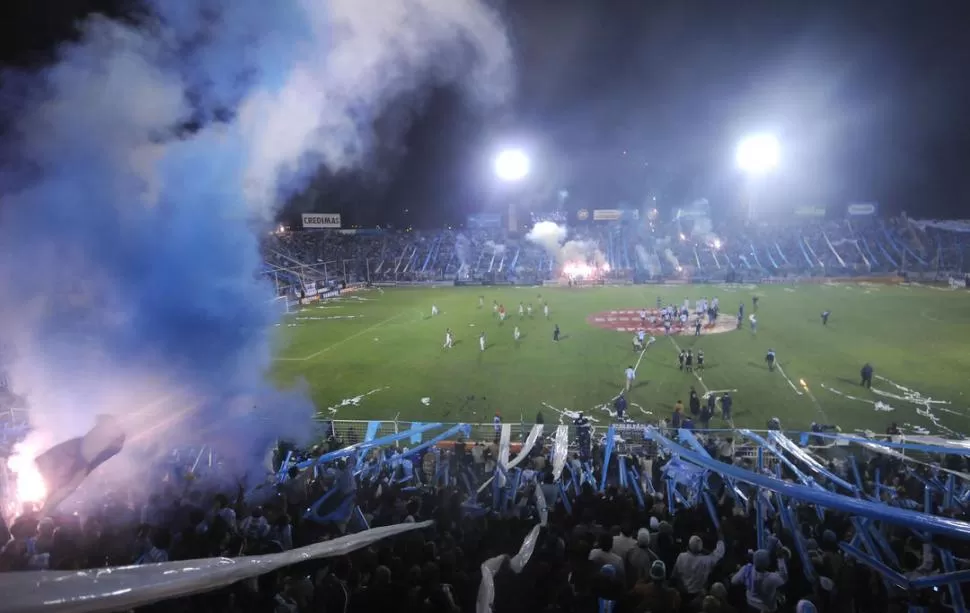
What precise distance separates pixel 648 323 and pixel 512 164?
32126 mm

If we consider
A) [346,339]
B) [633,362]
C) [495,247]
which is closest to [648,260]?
[495,247]

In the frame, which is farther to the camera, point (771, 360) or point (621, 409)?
point (771, 360)

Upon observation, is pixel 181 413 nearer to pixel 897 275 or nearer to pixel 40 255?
pixel 40 255

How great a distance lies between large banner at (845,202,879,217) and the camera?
7350 cm

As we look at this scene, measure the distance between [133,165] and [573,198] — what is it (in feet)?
281

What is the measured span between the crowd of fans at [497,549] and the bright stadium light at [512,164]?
172 ft

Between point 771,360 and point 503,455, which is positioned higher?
point 503,455

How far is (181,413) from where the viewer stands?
10.8 m

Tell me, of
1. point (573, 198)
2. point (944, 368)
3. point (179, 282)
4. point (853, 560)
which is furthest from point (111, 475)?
point (573, 198)

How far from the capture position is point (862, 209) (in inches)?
2906

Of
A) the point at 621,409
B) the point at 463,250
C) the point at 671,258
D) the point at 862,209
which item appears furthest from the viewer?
the point at 862,209

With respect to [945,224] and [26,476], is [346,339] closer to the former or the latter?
[26,476]

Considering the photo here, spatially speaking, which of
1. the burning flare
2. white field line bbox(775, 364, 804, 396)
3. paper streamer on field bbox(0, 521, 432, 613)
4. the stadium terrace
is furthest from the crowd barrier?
paper streamer on field bbox(0, 521, 432, 613)

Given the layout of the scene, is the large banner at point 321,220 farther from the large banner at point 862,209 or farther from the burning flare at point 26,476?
the large banner at point 862,209
